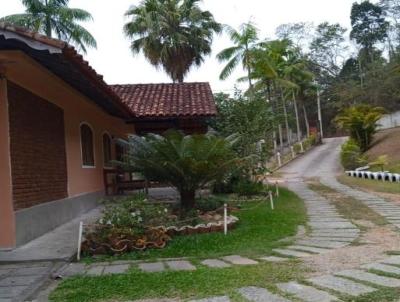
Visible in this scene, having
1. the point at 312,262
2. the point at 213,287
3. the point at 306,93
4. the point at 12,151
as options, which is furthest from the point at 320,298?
the point at 306,93

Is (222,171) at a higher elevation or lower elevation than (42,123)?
lower

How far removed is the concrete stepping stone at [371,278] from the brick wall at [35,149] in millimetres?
5098

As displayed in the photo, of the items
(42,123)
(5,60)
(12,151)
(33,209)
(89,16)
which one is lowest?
(33,209)

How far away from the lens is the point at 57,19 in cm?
3128

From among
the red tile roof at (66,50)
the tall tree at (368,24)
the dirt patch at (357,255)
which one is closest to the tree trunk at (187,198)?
the red tile roof at (66,50)

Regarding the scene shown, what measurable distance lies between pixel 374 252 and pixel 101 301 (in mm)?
3738

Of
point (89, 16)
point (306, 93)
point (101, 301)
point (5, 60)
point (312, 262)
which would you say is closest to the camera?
point (101, 301)

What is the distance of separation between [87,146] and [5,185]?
230 inches

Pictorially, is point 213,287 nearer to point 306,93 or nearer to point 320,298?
point 320,298

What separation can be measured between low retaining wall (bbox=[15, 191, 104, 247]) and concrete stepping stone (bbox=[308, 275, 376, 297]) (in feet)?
15.7

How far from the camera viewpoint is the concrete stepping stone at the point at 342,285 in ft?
15.5

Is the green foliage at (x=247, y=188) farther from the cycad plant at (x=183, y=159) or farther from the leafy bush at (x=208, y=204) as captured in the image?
the cycad plant at (x=183, y=159)

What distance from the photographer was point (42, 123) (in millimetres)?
9508

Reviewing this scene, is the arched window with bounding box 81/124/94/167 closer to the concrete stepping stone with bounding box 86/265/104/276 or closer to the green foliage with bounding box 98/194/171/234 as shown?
the green foliage with bounding box 98/194/171/234
